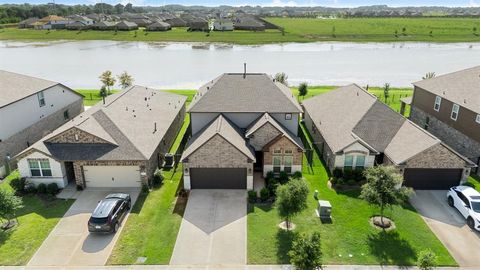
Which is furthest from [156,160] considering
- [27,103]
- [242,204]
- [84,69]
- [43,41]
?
[43,41]

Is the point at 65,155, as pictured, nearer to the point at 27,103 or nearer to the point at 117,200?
the point at 117,200

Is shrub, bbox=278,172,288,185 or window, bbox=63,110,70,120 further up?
window, bbox=63,110,70,120

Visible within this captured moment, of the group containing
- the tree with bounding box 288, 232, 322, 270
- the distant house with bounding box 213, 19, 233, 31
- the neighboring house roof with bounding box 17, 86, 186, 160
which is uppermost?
the distant house with bounding box 213, 19, 233, 31

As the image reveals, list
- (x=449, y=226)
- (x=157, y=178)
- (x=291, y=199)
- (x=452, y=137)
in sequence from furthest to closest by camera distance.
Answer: (x=452, y=137) < (x=157, y=178) < (x=449, y=226) < (x=291, y=199)

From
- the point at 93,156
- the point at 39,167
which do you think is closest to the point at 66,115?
the point at 39,167

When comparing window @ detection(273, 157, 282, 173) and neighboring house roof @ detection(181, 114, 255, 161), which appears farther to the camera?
window @ detection(273, 157, 282, 173)

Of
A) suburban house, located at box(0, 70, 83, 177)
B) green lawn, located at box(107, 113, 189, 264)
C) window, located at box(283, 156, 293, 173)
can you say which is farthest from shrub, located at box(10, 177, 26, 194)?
window, located at box(283, 156, 293, 173)

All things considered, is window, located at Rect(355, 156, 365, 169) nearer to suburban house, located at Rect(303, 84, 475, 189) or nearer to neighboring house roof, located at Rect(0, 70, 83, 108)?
suburban house, located at Rect(303, 84, 475, 189)

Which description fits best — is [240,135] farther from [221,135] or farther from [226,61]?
[226,61]
